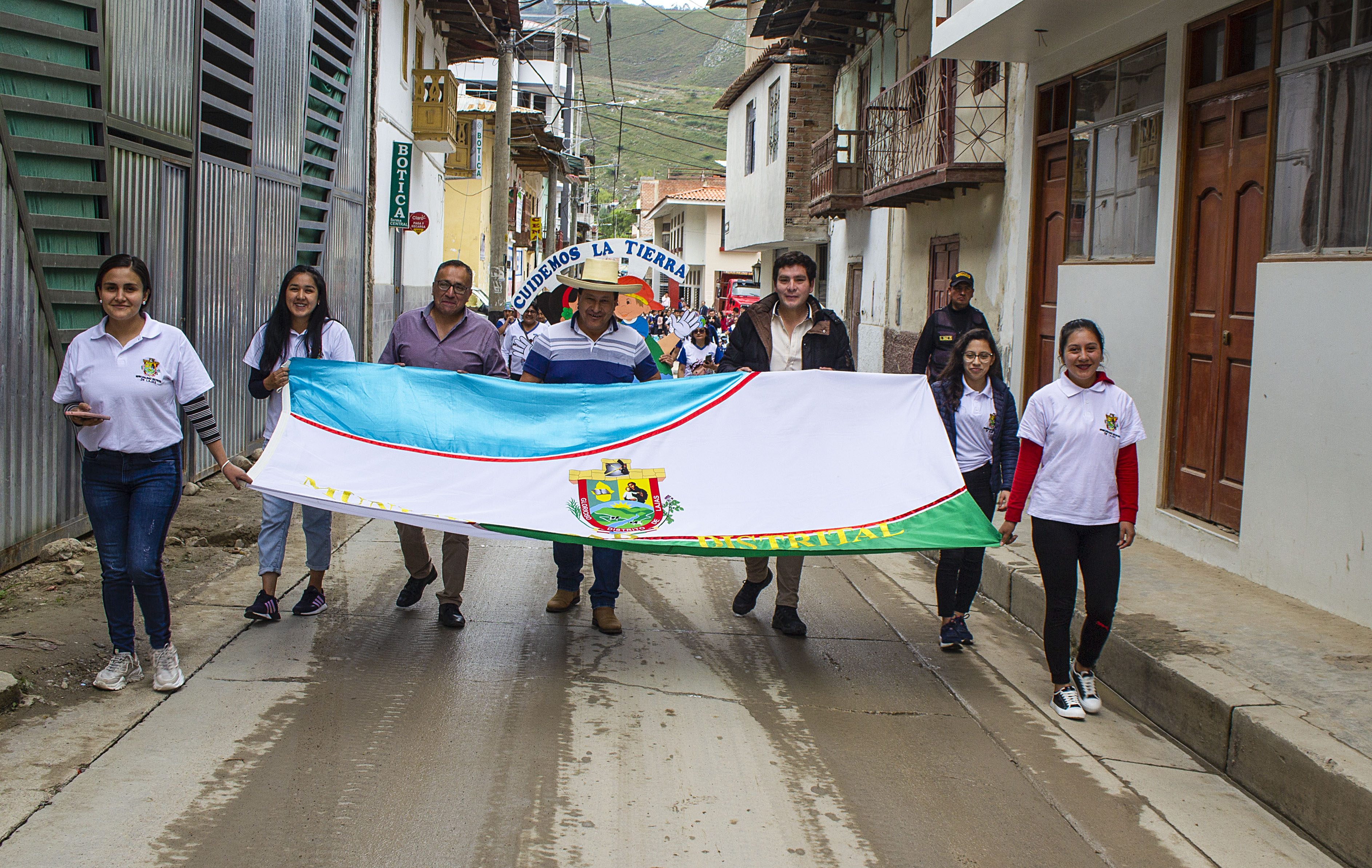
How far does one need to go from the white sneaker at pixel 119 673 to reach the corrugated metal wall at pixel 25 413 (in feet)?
6.87

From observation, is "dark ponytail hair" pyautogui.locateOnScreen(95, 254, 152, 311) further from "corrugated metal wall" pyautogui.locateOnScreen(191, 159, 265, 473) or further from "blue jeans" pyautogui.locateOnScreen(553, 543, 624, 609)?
"corrugated metal wall" pyautogui.locateOnScreen(191, 159, 265, 473)

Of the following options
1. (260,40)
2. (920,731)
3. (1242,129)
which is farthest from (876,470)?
(260,40)

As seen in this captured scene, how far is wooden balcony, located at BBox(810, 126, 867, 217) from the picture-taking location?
20578 mm

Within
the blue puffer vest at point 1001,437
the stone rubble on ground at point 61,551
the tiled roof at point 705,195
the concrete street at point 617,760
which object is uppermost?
the tiled roof at point 705,195

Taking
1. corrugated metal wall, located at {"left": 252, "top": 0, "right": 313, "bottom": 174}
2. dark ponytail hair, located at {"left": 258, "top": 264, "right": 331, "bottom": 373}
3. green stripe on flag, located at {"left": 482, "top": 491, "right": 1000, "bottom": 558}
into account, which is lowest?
green stripe on flag, located at {"left": 482, "top": 491, "right": 1000, "bottom": 558}

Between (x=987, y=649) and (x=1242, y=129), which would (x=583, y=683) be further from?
(x=1242, y=129)

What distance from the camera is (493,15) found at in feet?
84.4

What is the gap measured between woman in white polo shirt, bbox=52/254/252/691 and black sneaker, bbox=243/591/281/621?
1004 millimetres

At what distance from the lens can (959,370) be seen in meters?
6.34

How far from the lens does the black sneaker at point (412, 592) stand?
663cm

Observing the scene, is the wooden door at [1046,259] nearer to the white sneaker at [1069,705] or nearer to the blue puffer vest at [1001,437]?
the blue puffer vest at [1001,437]

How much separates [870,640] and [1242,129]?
4.62 meters

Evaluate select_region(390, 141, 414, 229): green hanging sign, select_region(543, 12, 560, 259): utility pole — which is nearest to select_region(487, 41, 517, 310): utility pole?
select_region(390, 141, 414, 229): green hanging sign

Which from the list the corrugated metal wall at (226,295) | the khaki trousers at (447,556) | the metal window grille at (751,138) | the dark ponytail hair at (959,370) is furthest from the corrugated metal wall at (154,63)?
the metal window grille at (751,138)
